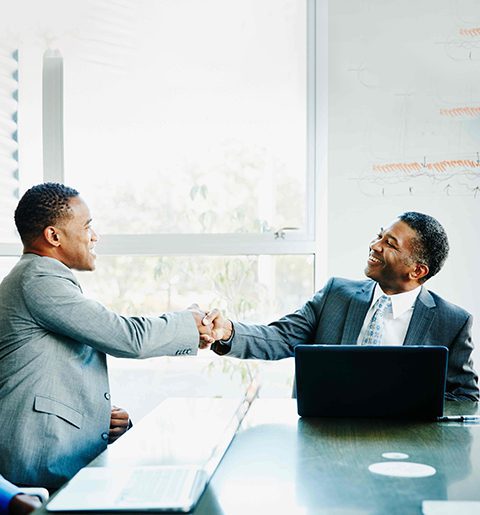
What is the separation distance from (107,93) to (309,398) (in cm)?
220

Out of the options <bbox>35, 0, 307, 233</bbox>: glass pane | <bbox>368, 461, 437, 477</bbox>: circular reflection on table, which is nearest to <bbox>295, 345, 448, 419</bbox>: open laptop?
<bbox>368, 461, 437, 477</bbox>: circular reflection on table

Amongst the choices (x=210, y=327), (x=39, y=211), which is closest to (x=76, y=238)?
(x=39, y=211)

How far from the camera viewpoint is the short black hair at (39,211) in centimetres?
241

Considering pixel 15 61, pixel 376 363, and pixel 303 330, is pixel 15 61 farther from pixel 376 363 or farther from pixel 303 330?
pixel 376 363

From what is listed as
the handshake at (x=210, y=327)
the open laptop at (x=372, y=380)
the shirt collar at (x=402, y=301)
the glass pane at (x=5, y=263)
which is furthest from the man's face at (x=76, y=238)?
the glass pane at (x=5, y=263)

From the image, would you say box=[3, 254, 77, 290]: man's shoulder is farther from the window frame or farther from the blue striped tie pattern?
the window frame

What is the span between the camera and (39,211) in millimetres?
2414

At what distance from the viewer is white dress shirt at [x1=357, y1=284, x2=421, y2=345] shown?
9.18 ft

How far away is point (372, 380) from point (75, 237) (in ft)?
3.43

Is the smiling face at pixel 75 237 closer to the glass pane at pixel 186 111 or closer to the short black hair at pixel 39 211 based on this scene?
the short black hair at pixel 39 211

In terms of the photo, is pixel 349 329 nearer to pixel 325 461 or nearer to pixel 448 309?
pixel 448 309

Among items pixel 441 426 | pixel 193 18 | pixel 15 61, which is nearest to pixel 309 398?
pixel 441 426

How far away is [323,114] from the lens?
11.8ft

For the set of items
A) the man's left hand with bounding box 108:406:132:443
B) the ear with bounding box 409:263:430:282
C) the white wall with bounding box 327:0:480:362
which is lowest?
the man's left hand with bounding box 108:406:132:443
